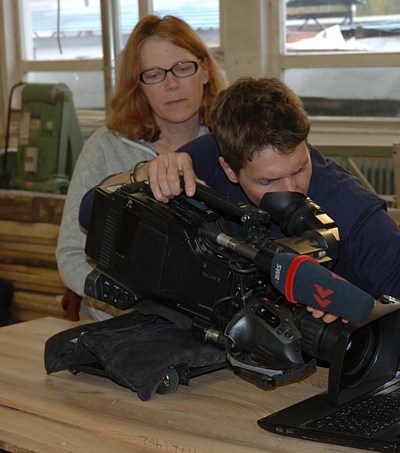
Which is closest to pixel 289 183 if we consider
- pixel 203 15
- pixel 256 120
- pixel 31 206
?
pixel 256 120

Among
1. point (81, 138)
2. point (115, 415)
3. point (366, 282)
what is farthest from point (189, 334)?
point (81, 138)

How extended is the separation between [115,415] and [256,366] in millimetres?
296

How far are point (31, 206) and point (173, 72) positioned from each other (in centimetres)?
260

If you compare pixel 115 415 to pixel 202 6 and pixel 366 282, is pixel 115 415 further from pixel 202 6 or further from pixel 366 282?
pixel 202 6

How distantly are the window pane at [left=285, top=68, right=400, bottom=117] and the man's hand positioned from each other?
111 inches

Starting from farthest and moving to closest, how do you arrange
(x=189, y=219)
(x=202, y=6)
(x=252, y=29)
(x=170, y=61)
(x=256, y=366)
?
(x=202, y=6)
(x=252, y=29)
(x=170, y=61)
(x=189, y=219)
(x=256, y=366)

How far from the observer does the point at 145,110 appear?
107 inches

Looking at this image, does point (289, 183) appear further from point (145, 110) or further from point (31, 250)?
point (31, 250)

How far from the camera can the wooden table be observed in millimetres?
1661

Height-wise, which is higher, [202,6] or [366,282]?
[202,6]

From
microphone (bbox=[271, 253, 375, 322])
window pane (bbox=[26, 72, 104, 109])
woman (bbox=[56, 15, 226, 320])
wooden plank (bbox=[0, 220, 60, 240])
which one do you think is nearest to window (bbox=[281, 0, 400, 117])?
window pane (bbox=[26, 72, 104, 109])

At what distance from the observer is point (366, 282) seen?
6.48 ft

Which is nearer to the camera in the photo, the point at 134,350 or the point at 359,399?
the point at 359,399

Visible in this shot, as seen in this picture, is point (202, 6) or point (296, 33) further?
point (202, 6)
